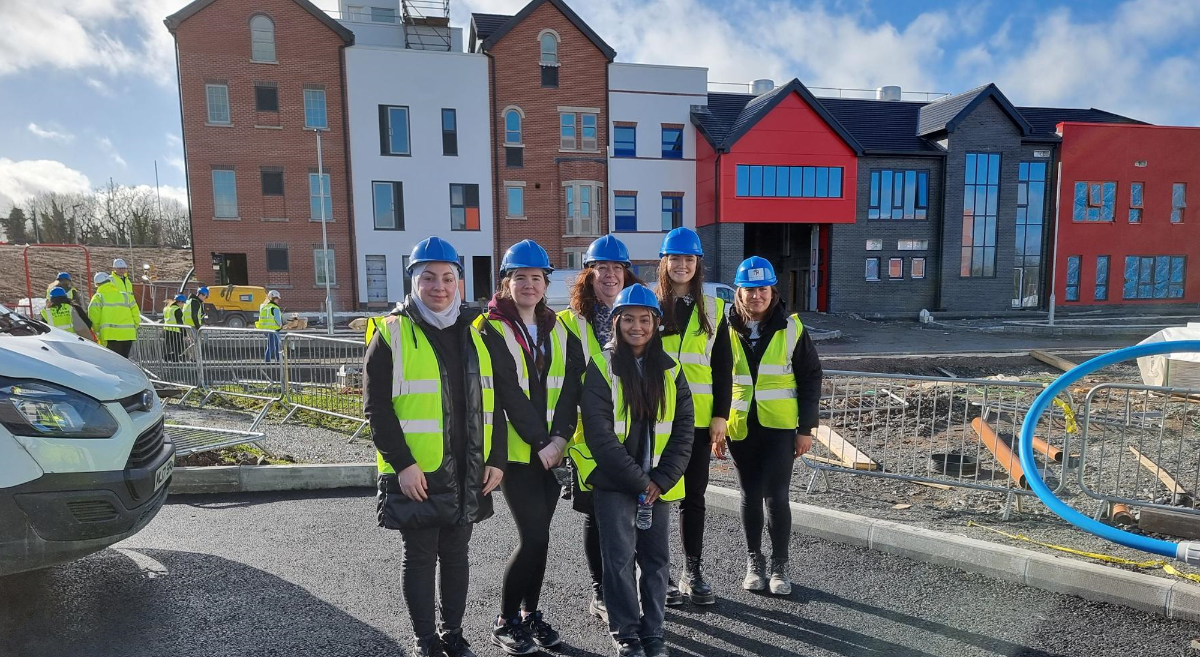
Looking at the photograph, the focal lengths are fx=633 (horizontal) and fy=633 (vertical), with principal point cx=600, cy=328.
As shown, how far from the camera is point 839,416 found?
30.7ft

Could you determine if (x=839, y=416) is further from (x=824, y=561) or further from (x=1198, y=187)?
(x=1198, y=187)

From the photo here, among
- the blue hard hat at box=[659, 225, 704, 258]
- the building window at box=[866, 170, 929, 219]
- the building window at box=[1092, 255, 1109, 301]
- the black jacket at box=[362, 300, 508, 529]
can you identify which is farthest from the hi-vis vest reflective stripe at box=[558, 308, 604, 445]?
the building window at box=[1092, 255, 1109, 301]

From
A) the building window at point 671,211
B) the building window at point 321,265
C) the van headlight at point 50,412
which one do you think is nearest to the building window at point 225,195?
the building window at point 321,265

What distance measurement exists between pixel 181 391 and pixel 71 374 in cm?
736

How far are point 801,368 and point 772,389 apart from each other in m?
0.23

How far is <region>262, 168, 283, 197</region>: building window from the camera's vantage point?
2756cm

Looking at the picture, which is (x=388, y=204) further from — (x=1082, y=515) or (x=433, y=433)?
(x=1082, y=515)

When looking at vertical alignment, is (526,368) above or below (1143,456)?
above

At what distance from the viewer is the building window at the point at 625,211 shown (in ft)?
101

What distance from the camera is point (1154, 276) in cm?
3266

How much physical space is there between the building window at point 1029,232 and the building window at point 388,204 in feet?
99.4

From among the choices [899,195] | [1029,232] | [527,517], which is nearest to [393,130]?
[899,195]

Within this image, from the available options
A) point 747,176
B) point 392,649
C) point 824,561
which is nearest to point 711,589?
point 824,561

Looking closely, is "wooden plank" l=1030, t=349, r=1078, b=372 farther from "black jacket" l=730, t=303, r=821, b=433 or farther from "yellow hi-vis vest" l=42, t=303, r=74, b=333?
"yellow hi-vis vest" l=42, t=303, r=74, b=333
